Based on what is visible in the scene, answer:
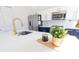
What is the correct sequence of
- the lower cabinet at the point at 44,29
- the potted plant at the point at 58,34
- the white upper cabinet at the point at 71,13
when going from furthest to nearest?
the lower cabinet at the point at 44,29, the white upper cabinet at the point at 71,13, the potted plant at the point at 58,34

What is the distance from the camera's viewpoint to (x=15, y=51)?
1229 millimetres

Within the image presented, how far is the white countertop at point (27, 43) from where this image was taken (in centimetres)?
126

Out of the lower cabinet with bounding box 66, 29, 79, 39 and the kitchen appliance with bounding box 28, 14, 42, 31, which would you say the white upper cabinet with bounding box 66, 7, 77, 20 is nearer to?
the lower cabinet with bounding box 66, 29, 79, 39

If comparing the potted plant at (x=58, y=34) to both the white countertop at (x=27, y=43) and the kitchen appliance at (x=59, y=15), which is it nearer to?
the white countertop at (x=27, y=43)

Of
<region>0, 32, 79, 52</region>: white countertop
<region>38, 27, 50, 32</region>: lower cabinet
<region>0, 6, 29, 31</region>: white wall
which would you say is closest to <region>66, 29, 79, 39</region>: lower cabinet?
<region>0, 32, 79, 52</region>: white countertop

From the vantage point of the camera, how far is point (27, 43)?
1378 millimetres

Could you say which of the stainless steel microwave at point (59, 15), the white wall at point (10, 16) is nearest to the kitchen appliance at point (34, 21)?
the white wall at point (10, 16)

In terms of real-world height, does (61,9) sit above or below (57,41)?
above

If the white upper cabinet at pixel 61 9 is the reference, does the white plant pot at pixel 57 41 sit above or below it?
below

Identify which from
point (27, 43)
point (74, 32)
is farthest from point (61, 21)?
point (27, 43)

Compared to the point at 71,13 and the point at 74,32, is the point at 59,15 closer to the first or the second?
the point at 71,13

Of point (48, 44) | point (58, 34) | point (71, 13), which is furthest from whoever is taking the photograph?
point (71, 13)

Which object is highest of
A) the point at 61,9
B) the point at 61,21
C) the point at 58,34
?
the point at 61,9
